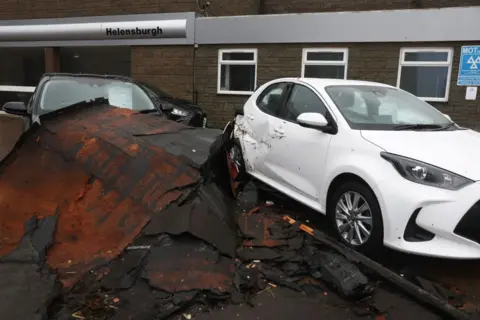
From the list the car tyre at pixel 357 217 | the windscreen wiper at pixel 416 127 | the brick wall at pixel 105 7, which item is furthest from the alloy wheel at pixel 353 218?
the brick wall at pixel 105 7

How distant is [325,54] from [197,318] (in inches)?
344

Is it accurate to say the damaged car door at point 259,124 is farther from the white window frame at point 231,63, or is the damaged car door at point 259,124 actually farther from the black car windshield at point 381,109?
the white window frame at point 231,63

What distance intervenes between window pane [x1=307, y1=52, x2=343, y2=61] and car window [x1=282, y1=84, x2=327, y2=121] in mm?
5674

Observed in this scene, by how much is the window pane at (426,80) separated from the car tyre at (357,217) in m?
6.91

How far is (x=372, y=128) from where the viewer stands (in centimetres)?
393

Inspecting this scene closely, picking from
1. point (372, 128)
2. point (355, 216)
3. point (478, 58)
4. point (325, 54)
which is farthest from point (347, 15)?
point (355, 216)

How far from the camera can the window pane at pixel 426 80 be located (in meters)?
9.54

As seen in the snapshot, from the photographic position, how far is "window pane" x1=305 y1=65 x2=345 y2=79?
1029 cm

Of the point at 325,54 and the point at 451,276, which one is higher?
Result: the point at 325,54

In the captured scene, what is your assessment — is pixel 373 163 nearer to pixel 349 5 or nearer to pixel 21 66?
pixel 349 5

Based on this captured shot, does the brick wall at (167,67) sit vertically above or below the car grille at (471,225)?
above

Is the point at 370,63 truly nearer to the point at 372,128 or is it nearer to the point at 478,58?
the point at 478,58

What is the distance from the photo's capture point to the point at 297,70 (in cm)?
1050

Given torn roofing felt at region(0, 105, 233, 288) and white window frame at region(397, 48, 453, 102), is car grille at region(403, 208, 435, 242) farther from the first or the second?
white window frame at region(397, 48, 453, 102)
